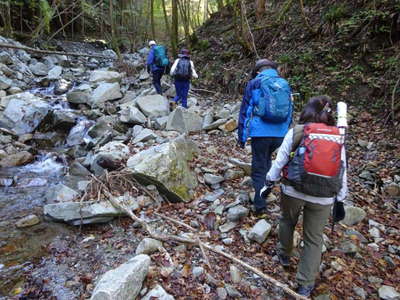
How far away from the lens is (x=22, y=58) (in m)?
14.2

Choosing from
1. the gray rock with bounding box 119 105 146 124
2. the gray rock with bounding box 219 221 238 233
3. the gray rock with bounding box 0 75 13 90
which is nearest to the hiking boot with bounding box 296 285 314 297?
the gray rock with bounding box 219 221 238 233

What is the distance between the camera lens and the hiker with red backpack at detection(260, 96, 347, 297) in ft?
8.43

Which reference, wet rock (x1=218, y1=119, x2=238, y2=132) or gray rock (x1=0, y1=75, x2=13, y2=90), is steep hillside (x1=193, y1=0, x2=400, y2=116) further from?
gray rock (x1=0, y1=75, x2=13, y2=90)

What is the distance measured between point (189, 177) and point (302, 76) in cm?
512

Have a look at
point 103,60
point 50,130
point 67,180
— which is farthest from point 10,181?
point 103,60

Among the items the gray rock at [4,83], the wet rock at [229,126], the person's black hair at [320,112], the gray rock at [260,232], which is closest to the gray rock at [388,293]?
the gray rock at [260,232]

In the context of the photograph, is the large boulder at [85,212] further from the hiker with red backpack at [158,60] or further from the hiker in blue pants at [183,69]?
the hiker with red backpack at [158,60]

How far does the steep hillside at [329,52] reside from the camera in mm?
7055

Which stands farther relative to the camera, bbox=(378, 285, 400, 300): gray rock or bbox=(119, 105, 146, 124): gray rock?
bbox=(119, 105, 146, 124): gray rock

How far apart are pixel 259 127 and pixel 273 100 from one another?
0.36 m

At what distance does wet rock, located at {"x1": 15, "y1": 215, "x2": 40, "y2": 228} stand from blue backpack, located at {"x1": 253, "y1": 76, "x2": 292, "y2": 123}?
135 inches

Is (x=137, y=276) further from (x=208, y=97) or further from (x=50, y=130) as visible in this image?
(x=208, y=97)

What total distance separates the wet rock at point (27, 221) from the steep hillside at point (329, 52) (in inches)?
253

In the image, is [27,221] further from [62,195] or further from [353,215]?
[353,215]
